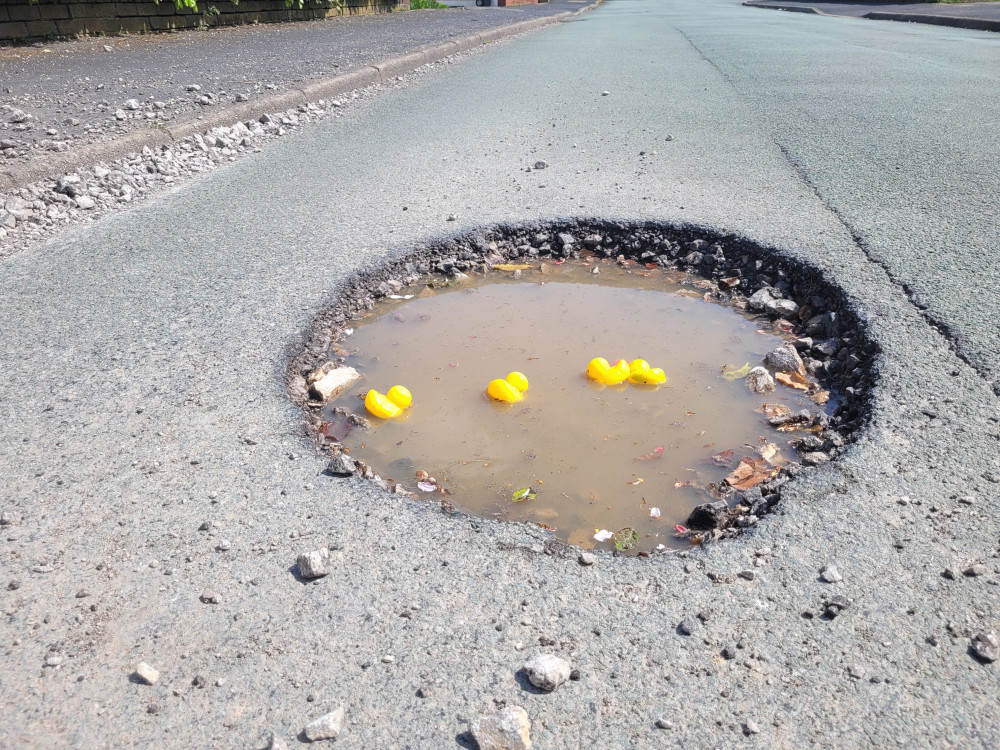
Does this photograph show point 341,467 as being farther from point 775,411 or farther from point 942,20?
point 942,20

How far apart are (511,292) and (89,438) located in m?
2.26

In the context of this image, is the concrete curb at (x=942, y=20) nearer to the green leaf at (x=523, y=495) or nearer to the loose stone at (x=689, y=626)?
the green leaf at (x=523, y=495)

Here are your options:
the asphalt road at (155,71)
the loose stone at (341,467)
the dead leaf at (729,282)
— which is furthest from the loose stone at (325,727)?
the asphalt road at (155,71)

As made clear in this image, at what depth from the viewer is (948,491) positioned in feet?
6.69

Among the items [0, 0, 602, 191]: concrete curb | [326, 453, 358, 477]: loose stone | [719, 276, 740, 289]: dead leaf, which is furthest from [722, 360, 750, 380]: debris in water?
[0, 0, 602, 191]: concrete curb

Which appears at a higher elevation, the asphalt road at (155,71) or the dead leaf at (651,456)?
the asphalt road at (155,71)

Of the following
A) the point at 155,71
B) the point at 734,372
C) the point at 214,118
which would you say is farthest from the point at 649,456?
the point at 155,71

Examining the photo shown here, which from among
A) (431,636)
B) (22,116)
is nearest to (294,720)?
(431,636)

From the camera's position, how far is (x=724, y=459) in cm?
260

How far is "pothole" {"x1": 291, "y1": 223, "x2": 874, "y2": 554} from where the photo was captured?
7.96 ft

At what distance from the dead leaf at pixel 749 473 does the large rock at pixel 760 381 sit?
50 centimetres

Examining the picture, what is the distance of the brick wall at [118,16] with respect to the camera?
30.7 ft

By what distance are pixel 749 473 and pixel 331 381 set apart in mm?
1666

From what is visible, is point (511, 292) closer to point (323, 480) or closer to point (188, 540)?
point (323, 480)
